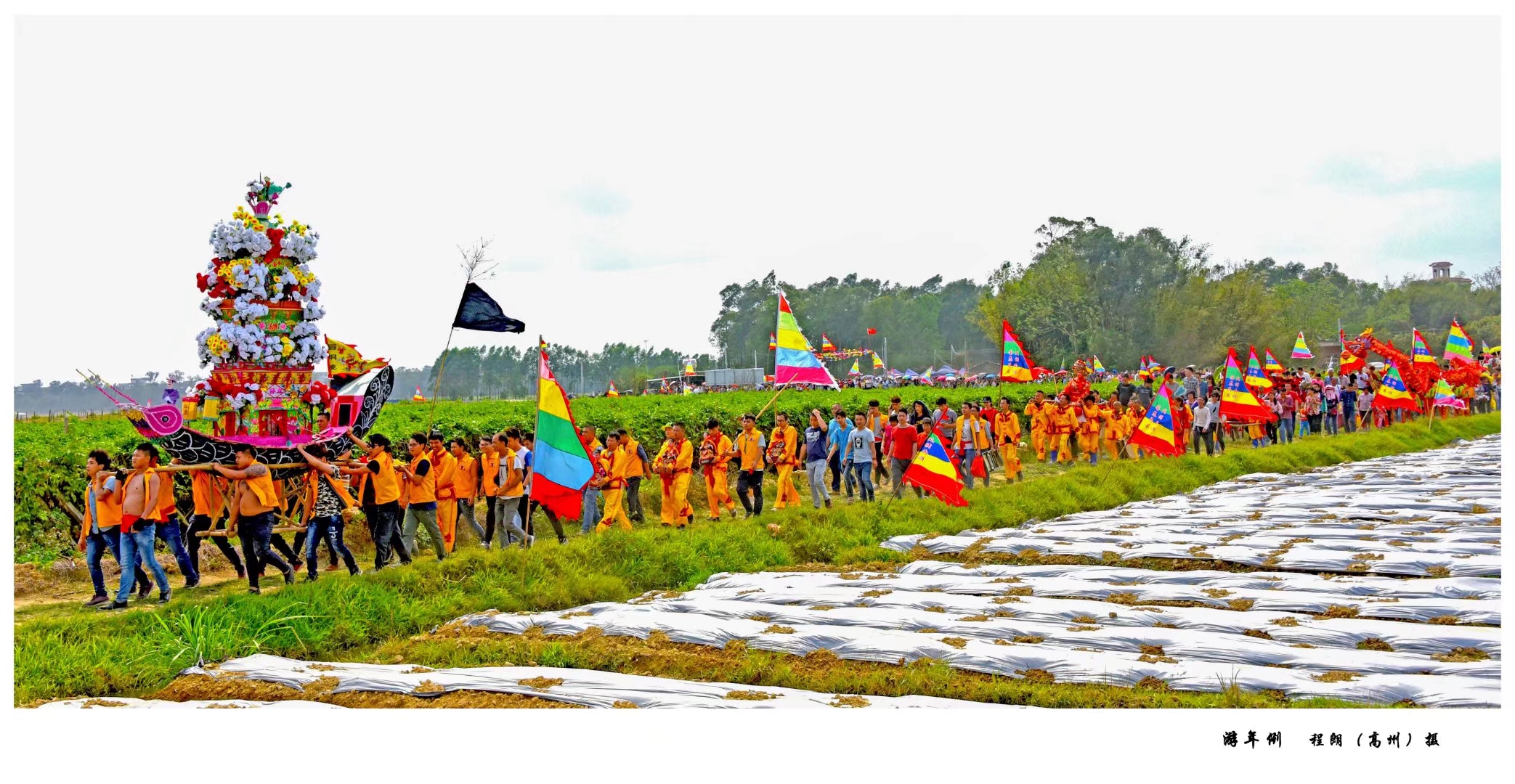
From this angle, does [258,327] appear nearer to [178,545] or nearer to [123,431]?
[178,545]

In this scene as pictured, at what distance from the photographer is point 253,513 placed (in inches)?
439

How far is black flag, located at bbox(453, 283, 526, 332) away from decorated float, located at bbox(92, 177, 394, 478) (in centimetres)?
252

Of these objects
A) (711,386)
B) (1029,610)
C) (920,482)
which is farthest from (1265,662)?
(711,386)

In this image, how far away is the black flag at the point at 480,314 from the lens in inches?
472

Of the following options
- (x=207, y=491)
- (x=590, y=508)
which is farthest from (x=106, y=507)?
(x=590, y=508)

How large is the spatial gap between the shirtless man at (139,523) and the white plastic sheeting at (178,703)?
3.27m

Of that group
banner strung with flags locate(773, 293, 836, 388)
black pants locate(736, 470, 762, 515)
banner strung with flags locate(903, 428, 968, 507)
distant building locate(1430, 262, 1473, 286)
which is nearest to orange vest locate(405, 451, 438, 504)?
black pants locate(736, 470, 762, 515)

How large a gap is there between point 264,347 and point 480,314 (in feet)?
9.99

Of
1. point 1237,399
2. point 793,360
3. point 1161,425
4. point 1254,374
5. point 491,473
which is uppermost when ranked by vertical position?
point 793,360

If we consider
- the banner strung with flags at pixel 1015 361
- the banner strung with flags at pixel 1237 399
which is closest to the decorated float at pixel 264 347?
the banner strung with flags at pixel 1015 361

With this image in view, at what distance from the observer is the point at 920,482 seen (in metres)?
14.2

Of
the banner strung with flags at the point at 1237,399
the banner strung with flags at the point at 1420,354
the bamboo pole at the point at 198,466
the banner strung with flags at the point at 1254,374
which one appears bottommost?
the bamboo pole at the point at 198,466

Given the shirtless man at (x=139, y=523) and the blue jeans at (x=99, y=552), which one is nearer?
the shirtless man at (x=139, y=523)

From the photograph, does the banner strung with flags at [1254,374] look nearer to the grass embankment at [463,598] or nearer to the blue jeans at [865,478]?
the grass embankment at [463,598]
